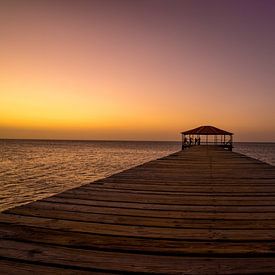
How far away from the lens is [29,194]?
1453 centimetres

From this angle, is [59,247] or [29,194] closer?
[59,247]

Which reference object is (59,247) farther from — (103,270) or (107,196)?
(107,196)

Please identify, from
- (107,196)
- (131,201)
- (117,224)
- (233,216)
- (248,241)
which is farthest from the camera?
(107,196)

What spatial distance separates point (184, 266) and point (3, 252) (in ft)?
4.47

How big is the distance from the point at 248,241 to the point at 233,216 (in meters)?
0.93

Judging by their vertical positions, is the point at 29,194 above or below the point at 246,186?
below

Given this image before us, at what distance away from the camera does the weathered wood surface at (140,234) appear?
2172 mm

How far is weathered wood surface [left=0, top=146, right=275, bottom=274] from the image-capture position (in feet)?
7.13

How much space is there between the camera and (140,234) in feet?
9.32

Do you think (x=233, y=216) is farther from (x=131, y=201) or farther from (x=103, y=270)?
(x=103, y=270)

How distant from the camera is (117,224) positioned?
3178 mm

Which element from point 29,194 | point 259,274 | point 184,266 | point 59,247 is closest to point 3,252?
point 59,247

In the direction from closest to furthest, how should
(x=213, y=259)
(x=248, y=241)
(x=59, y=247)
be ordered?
(x=213, y=259), (x=59, y=247), (x=248, y=241)

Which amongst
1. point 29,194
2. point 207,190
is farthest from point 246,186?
point 29,194
